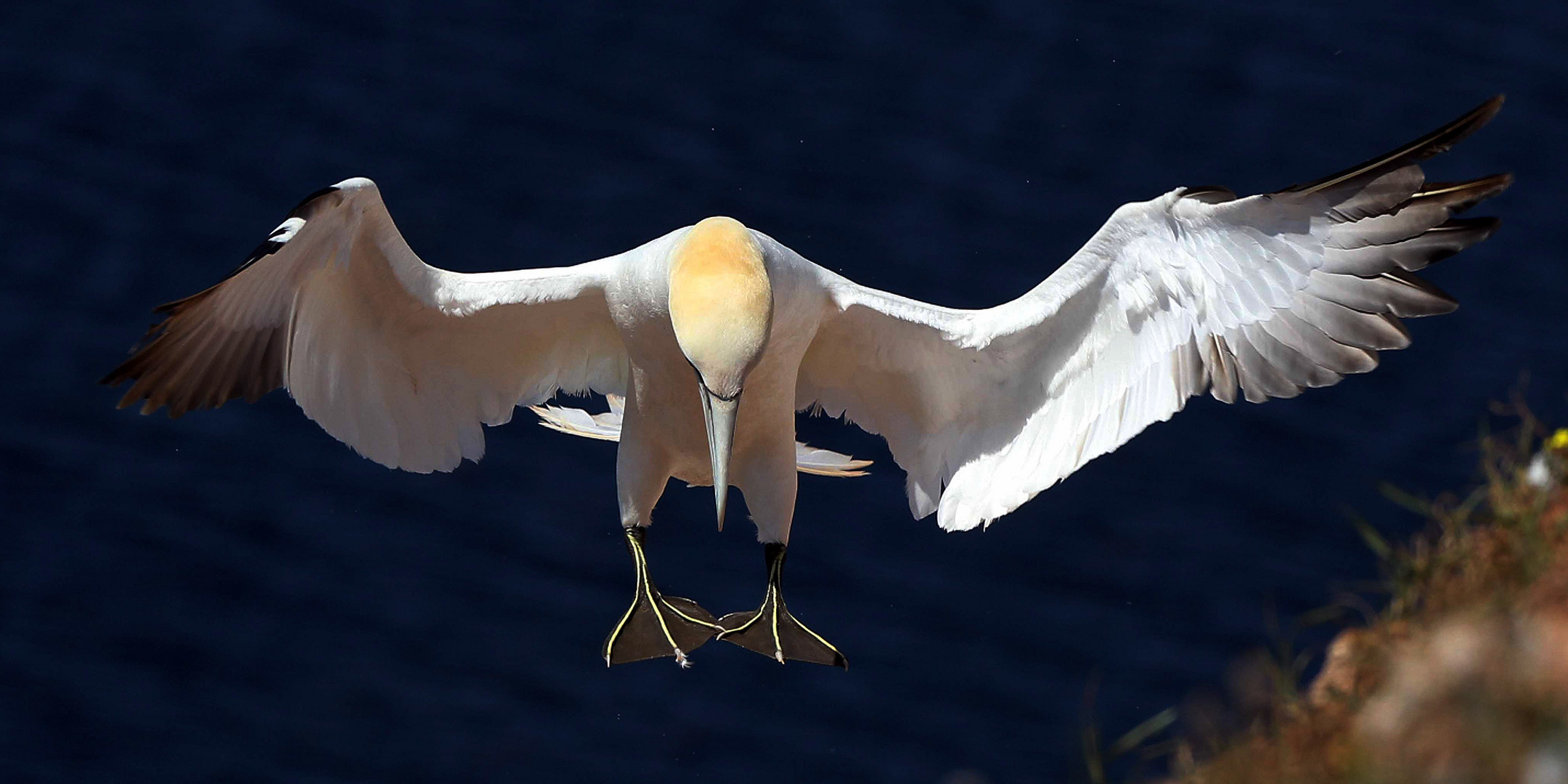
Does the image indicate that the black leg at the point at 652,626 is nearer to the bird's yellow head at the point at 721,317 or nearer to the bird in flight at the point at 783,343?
the bird in flight at the point at 783,343

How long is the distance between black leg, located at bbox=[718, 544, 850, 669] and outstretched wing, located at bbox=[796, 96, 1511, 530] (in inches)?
26.7

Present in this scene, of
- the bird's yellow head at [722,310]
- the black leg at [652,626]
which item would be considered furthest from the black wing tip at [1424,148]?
the black leg at [652,626]

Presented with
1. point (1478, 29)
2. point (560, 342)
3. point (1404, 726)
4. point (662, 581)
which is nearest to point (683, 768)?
point (662, 581)

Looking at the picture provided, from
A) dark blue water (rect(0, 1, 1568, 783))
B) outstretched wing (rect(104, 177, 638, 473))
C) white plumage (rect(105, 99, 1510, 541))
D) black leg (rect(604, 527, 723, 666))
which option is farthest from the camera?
dark blue water (rect(0, 1, 1568, 783))

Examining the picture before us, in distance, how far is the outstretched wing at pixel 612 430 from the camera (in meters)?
8.37

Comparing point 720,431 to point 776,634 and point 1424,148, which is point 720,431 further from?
point 1424,148

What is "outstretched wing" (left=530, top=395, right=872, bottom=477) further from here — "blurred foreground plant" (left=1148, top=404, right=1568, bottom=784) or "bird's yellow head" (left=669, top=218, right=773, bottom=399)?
"blurred foreground plant" (left=1148, top=404, right=1568, bottom=784)

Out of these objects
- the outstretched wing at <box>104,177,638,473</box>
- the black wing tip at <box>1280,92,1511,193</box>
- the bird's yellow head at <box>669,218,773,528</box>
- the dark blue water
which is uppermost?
the black wing tip at <box>1280,92,1511,193</box>

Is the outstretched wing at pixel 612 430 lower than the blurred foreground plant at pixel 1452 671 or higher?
lower

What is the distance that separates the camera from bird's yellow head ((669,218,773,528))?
6.27 metres

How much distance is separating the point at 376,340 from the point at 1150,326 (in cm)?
294

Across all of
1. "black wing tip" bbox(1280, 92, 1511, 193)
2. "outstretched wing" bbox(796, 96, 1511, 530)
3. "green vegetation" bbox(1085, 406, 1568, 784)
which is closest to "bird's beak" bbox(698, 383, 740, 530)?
"outstretched wing" bbox(796, 96, 1511, 530)

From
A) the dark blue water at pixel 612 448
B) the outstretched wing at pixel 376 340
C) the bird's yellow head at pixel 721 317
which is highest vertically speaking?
→ the bird's yellow head at pixel 721 317

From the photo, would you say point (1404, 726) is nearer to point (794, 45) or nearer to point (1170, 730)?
point (1170, 730)
